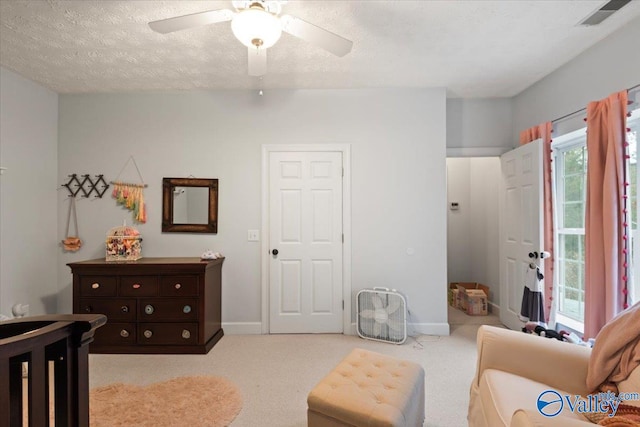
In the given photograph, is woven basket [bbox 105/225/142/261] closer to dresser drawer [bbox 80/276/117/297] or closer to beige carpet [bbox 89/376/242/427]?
dresser drawer [bbox 80/276/117/297]

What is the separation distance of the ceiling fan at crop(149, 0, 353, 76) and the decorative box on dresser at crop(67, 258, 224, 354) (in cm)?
197

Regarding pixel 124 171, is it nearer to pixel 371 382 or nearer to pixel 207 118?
pixel 207 118

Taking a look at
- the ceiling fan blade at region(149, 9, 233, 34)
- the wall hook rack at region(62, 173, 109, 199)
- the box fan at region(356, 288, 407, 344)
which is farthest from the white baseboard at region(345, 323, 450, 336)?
the wall hook rack at region(62, 173, 109, 199)

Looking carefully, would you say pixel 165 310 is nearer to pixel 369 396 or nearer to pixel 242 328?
pixel 242 328

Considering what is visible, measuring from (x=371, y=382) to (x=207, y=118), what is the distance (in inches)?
120

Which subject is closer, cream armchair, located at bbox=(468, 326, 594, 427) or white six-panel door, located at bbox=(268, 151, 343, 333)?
cream armchair, located at bbox=(468, 326, 594, 427)

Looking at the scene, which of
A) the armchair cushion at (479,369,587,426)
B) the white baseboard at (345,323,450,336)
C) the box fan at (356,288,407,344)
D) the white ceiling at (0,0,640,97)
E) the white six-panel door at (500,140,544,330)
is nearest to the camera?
the armchair cushion at (479,369,587,426)

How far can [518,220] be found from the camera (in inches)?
129

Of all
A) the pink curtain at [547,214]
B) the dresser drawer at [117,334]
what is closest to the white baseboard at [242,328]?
the dresser drawer at [117,334]

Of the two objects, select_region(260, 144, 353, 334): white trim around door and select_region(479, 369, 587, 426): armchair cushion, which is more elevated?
select_region(260, 144, 353, 334): white trim around door

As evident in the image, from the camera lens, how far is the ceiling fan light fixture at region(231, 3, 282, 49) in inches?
63.8

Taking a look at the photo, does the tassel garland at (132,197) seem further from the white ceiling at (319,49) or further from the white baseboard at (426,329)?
the white baseboard at (426,329)

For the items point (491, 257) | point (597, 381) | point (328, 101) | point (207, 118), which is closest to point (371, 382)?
point (597, 381)

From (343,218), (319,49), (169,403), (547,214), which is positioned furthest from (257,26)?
(547,214)
